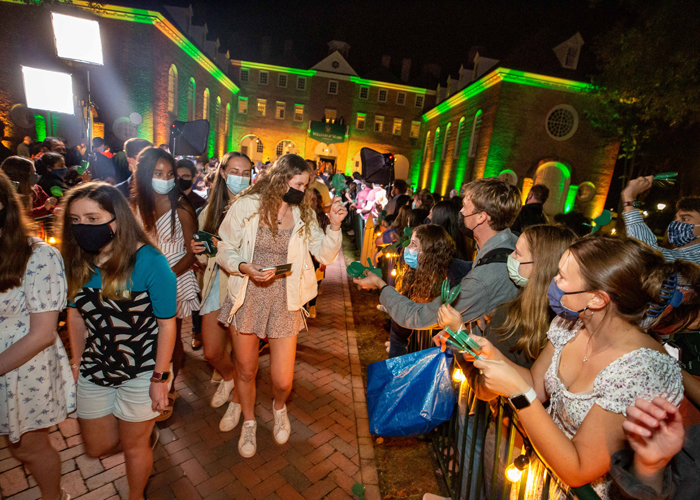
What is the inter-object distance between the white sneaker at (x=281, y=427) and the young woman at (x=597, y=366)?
88.0 inches

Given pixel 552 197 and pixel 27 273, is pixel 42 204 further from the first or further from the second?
pixel 552 197

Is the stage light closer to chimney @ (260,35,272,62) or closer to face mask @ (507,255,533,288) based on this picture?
face mask @ (507,255,533,288)

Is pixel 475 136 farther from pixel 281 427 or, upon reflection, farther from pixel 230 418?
pixel 230 418

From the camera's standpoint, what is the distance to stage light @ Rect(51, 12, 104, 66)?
41.0 feet

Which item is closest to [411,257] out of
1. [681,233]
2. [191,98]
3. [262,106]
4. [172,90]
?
[681,233]

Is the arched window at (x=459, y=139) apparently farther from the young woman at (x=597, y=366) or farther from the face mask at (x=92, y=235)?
the face mask at (x=92, y=235)

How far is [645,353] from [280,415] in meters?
2.79

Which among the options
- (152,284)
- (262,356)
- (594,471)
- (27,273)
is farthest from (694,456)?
(262,356)

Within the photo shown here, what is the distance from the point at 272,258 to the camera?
9.33 feet

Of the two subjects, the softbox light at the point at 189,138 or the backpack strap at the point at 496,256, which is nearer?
the backpack strap at the point at 496,256

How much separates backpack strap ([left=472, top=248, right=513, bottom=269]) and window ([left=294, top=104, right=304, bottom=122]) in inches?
1430

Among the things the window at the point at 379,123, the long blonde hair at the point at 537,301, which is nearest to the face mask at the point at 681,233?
the long blonde hair at the point at 537,301

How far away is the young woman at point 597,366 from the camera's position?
1295mm

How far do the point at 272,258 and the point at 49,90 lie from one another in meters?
16.9
